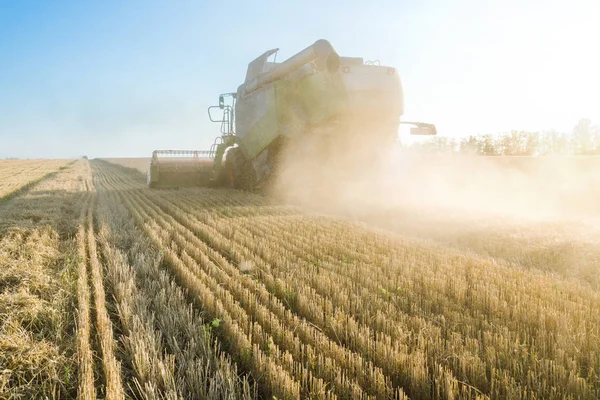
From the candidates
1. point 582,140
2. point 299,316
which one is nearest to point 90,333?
point 299,316

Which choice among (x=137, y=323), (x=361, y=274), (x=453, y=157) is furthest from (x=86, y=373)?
(x=453, y=157)

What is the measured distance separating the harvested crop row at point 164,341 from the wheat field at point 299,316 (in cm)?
1

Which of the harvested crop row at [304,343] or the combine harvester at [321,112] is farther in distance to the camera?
the combine harvester at [321,112]

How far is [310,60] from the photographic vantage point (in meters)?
8.71

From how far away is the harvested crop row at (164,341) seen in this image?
6.91ft

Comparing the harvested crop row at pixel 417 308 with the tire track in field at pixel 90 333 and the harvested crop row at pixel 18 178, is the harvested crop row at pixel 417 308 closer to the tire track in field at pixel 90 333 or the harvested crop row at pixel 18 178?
the tire track in field at pixel 90 333

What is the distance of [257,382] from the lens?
2.18 meters

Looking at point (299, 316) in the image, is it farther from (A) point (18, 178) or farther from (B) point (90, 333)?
(A) point (18, 178)

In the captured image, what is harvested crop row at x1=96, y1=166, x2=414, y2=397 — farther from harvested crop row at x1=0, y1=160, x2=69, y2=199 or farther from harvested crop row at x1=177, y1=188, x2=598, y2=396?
harvested crop row at x1=0, y1=160, x2=69, y2=199

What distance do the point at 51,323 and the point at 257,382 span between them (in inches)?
68.5

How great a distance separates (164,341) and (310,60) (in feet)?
24.4

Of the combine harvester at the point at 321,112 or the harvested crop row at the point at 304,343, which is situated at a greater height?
the combine harvester at the point at 321,112

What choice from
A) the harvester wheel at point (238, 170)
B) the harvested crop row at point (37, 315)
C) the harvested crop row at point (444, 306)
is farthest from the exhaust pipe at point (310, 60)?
the harvested crop row at point (37, 315)

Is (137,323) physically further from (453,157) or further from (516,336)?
(453,157)
